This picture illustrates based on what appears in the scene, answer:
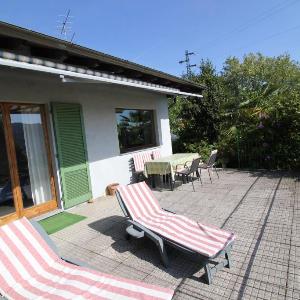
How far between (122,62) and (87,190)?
3605 mm

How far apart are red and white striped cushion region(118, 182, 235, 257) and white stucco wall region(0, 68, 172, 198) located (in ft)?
9.25

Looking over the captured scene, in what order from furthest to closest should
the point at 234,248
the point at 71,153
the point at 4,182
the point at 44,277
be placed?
the point at 71,153, the point at 4,182, the point at 234,248, the point at 44,277

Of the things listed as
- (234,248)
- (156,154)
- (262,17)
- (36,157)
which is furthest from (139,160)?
(262,17)

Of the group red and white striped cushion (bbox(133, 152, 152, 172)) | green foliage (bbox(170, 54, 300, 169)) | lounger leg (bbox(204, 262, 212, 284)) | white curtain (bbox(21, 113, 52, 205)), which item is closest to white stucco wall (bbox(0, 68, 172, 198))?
red and white striped cushion (bbox(133, 152, 152, 172))

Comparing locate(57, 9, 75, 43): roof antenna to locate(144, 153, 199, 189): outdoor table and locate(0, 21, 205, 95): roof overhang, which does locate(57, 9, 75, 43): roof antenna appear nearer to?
locate(0, 21, 205, 95): roof overhang

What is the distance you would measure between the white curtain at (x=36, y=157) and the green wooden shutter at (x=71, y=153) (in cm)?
35

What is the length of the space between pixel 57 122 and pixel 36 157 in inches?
38.5

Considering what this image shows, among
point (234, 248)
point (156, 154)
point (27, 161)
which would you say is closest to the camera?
point (234, 248)

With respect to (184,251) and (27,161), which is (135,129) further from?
(184,251)

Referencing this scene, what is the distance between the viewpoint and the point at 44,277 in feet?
10.9

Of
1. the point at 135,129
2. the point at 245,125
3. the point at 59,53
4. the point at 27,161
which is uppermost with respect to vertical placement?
the point at 59,53

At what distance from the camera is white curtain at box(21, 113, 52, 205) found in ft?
20.9

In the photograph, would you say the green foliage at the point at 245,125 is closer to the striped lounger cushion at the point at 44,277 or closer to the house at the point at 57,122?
the house at the point at 57,122

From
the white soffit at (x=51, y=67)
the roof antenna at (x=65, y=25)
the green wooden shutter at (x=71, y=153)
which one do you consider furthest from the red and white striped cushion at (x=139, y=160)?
the roof antenna at (x=65, y=25)
